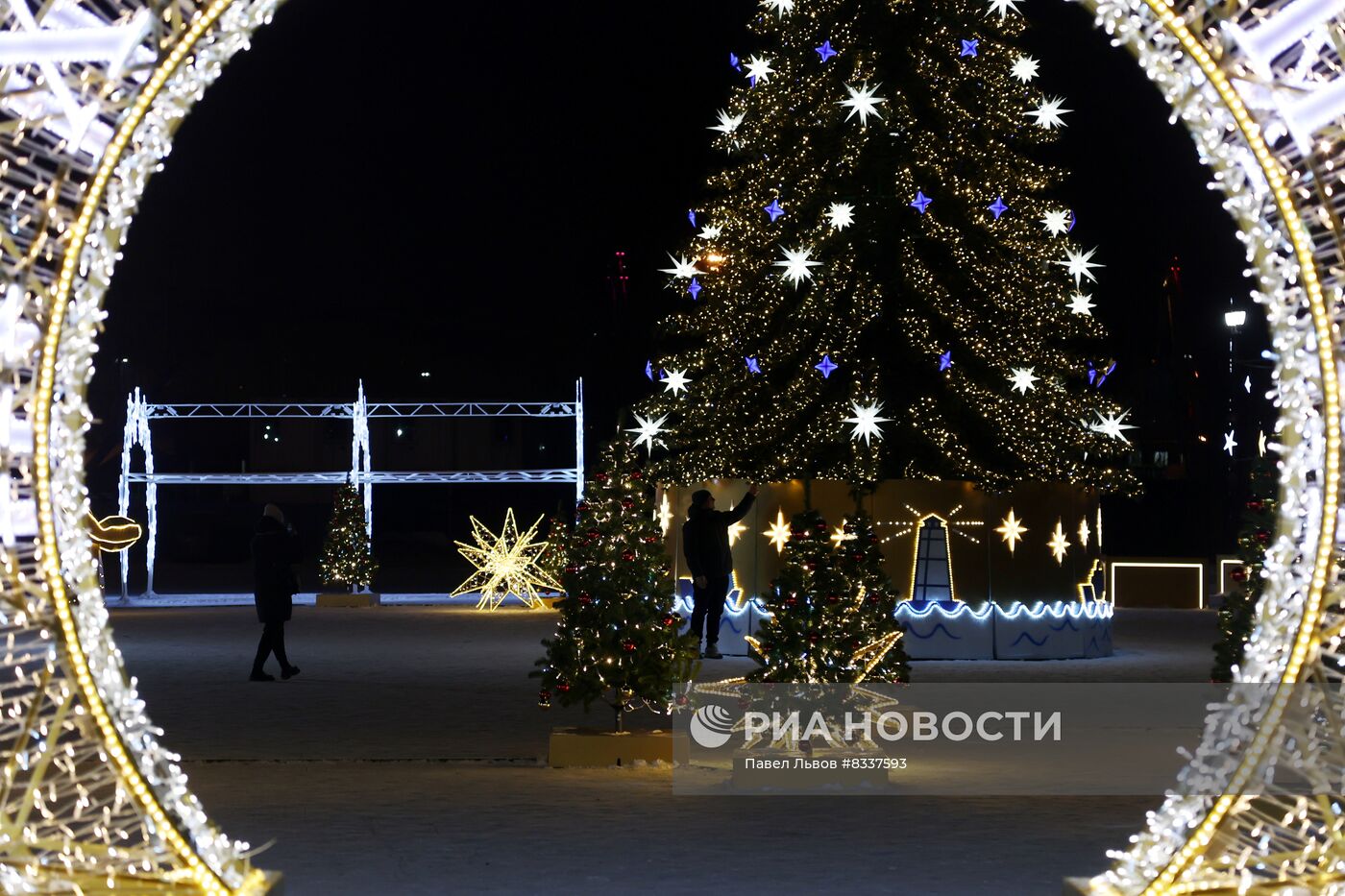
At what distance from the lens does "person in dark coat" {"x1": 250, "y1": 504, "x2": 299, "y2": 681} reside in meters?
18.2

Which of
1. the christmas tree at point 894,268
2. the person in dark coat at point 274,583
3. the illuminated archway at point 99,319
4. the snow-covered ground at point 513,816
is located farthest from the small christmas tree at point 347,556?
the illuminated archway at point 99,319

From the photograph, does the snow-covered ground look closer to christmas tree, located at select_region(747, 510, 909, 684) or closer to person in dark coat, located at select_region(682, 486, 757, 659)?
christmas tree, located at select_region(747, 510, 909, 684)

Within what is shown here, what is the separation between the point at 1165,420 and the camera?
49.7 meters

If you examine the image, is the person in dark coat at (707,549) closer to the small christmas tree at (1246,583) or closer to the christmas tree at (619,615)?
the small christmas tree at (1246,583)

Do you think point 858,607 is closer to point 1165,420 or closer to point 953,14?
point 953,14

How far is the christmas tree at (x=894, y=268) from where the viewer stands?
70.0ft

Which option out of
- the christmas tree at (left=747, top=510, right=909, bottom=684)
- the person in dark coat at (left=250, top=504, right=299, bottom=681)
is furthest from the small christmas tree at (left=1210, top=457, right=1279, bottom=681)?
the person in dark coat at (left=250, top=504, right=299, bottom=681)

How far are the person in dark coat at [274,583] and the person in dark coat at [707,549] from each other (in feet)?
14.1

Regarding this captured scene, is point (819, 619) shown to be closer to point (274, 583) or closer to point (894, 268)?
point (274, 583)

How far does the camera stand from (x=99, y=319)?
682 centimetres

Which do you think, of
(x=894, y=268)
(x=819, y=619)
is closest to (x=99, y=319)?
(x=819, y=619)

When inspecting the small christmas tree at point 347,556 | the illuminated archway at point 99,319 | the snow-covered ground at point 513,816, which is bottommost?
the snow-covered ground at point 513,816

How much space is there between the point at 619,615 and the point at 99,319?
6097 mm

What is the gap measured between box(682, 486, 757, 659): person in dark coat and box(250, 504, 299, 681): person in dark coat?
14.1 feet
